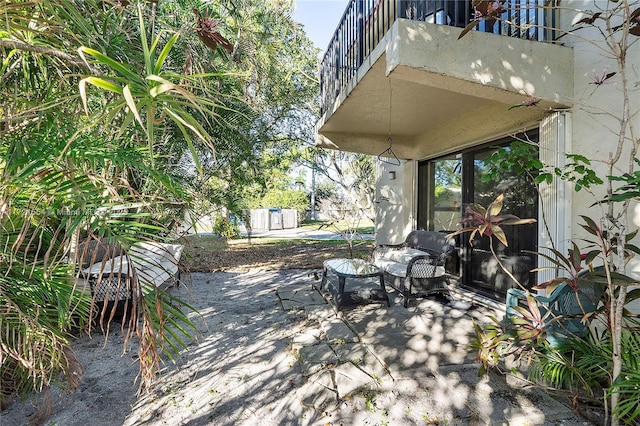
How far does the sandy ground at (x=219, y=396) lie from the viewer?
218 centimetres

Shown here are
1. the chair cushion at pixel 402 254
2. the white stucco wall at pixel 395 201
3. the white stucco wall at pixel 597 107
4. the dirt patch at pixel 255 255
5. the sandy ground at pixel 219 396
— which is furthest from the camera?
the dirt patch at pixel 255 255

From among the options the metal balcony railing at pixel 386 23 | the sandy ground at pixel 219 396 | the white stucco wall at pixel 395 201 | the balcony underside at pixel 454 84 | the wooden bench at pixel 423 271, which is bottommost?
the sandy ground at pixel 219 396

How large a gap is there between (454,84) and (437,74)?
263mm

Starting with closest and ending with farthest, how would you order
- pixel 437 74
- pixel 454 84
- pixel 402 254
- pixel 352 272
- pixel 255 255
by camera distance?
1. pixel 437 74
2. pixel 454 84
3. pixel 352 272
4. pixel 402 254
5. pixel 255 255

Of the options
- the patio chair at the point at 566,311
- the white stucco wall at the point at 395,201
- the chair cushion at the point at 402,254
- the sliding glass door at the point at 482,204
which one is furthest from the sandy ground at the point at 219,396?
the white stucco wall at the point at 395,201

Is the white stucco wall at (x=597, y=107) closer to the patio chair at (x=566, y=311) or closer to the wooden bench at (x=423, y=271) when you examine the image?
the patio chair at (x=566, y=311)

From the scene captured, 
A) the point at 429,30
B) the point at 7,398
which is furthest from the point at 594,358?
the point at 7,398

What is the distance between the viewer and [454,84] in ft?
10.4

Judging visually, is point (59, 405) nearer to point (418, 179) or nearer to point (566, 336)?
point (566, 336)

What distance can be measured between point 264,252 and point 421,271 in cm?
658

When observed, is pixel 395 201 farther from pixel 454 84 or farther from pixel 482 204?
pixel 454 84

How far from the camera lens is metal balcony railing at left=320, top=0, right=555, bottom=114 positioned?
3.37m

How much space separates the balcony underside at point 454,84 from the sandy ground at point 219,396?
8.28 feet

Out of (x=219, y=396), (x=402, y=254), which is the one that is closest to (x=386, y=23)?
(x=402, y=254)
